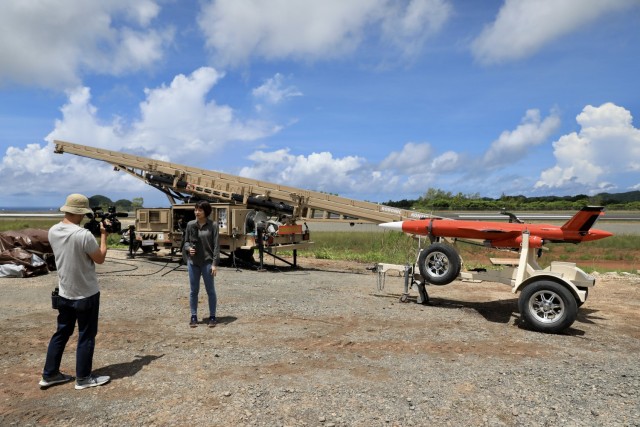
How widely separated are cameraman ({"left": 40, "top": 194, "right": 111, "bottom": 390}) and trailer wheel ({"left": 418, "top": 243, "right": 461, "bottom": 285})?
5.66 meters

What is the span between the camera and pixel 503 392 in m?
4.50

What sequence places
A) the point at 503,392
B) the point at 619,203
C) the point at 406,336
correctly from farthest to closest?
the point at 619,203 < the point at 406,336 < the point at 503,392

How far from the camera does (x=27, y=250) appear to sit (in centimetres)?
1211

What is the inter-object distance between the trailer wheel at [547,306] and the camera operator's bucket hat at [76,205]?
20.5 feet

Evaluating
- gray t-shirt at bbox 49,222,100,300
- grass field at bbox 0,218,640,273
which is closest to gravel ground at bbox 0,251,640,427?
gray t-shirt at bbox 49,222,100,300

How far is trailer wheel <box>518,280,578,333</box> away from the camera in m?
6.80

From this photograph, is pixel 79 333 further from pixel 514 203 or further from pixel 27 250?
pixel 514 203

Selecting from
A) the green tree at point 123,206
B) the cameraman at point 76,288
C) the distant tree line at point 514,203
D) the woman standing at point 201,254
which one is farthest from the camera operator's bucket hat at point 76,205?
the distant tree line at point 514,203

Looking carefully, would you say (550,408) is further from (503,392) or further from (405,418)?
A: (405,418)

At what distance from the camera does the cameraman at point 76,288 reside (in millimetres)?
4488

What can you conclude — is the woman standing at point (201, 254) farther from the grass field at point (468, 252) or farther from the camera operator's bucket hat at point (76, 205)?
the grass field at point (468, 252)

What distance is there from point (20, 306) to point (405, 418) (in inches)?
300

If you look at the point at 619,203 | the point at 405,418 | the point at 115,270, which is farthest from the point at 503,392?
the point at 619,203

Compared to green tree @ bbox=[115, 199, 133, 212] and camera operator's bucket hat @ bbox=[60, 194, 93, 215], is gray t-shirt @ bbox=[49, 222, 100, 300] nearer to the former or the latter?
camera operator's bucket hat @ bbox=[60, 194, 93, 215]
